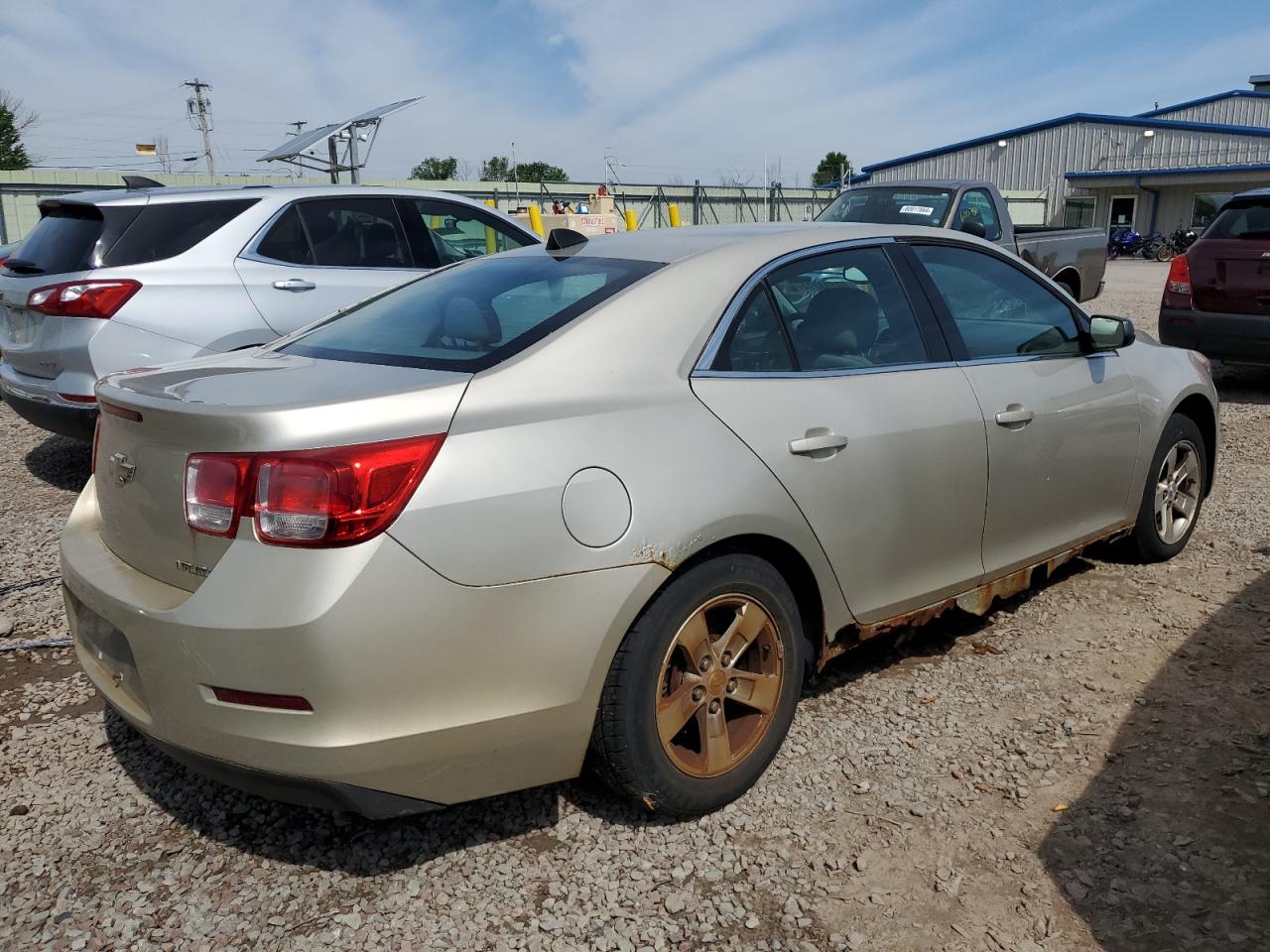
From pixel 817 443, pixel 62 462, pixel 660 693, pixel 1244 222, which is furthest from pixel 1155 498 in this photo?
pixel 62 462

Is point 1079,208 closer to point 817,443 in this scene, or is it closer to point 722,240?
point 722,240

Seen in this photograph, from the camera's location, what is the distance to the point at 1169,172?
4050cm

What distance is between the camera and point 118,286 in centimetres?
543

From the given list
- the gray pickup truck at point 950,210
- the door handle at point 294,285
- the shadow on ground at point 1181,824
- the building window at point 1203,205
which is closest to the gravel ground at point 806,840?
the shadow on ground at point 1181,824

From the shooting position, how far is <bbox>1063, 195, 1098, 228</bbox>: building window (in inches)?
1751

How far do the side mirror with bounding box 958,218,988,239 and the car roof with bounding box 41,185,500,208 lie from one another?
5.31 meters

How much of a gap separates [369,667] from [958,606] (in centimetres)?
219

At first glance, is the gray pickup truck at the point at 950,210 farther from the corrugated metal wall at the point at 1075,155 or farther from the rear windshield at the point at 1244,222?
the corrugated metal wall at the point at 1075,155

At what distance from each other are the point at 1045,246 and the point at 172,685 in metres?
10.9

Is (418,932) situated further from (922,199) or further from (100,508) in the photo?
(922,199)

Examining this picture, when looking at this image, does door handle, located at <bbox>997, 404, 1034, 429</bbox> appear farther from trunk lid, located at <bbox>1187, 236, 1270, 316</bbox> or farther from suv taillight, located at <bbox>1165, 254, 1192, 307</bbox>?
suv taillight, located at <bbox>1165, 254, 1192, 307</bbox>

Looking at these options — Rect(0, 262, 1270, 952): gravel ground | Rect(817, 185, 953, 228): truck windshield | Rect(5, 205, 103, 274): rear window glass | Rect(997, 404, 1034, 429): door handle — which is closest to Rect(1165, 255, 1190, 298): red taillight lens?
Rect(817, 185, 953, 228): truck windshield

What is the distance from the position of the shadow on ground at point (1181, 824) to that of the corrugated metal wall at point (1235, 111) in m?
49.3

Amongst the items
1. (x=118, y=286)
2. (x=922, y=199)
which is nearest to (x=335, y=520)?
(x=118, y=286)
